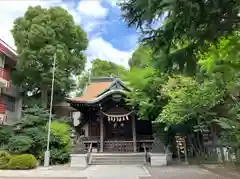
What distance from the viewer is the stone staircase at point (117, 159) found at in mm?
14422

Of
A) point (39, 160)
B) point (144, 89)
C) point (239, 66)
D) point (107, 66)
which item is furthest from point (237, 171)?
point (107, 66)

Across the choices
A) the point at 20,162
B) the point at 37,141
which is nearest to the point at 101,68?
the point at 37,141

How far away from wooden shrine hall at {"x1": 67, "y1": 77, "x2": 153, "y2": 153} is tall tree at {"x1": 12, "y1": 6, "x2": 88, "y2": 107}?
4.35m

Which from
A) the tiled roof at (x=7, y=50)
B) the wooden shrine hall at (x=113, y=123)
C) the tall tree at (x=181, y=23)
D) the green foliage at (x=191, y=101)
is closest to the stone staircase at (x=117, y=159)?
the wooden shrine hall at (x=113, y=123)

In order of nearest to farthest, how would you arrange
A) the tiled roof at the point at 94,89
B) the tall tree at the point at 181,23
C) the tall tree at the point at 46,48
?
the tall tree at the point at 181,23 → the tall tree at the point at 46,48 → the tiled roof at the point at 94,89

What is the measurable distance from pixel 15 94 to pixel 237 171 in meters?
19.0

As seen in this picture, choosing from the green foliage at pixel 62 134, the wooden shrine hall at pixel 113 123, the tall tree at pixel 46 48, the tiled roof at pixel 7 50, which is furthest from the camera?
the tall tree at pixel 46 48

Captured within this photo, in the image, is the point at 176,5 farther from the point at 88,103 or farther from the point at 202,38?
the point at 88,103

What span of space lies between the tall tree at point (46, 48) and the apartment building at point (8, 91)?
0.80 m

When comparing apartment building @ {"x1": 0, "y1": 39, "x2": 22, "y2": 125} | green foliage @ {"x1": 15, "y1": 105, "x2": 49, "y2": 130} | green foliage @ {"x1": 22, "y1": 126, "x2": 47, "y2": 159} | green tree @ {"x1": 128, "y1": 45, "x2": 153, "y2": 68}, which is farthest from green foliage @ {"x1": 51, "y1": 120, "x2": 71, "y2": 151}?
green tree @ {"x1": 128, "y1": 45, "x2": 153, "y2": 68}

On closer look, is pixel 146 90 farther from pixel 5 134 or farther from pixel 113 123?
pixel 5 134

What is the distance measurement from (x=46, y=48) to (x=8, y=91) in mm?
4901

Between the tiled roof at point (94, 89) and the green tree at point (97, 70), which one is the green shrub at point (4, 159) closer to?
the tiled roof at point (94, 89)

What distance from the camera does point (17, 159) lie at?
41.1ft
